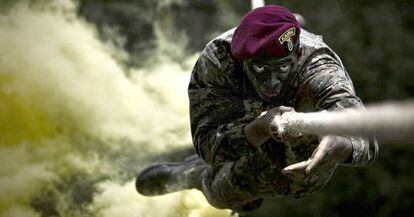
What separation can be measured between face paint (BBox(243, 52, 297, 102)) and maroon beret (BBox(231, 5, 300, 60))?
18 mm

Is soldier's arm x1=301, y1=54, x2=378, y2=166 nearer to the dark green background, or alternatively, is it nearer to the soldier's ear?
the soldier's ear

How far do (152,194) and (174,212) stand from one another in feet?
0.34

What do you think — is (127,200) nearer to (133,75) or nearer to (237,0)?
(133,75)

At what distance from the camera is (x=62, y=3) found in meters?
2.58

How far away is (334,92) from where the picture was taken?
1.34m

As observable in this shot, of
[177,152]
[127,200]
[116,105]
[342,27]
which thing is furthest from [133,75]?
[342,27]

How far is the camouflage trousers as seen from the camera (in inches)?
65.0

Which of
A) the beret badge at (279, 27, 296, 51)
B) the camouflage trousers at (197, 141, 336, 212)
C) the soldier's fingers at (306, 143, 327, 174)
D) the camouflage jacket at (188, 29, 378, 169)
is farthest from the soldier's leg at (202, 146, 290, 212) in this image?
the soldier's fingers at (306, 143, 327, 174)

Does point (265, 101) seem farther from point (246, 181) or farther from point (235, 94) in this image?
point (246, 181)

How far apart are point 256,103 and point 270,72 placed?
160 mm

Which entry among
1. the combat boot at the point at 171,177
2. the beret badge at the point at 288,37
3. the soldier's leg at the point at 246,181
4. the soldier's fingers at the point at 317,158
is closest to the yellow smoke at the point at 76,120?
the combat boot at the point at 171,177

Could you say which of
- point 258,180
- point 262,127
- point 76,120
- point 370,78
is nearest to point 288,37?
point 262,127

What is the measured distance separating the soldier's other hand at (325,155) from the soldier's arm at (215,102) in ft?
0.93

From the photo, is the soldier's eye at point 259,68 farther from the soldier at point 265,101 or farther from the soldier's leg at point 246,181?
the soldier's leg at point 246,181
